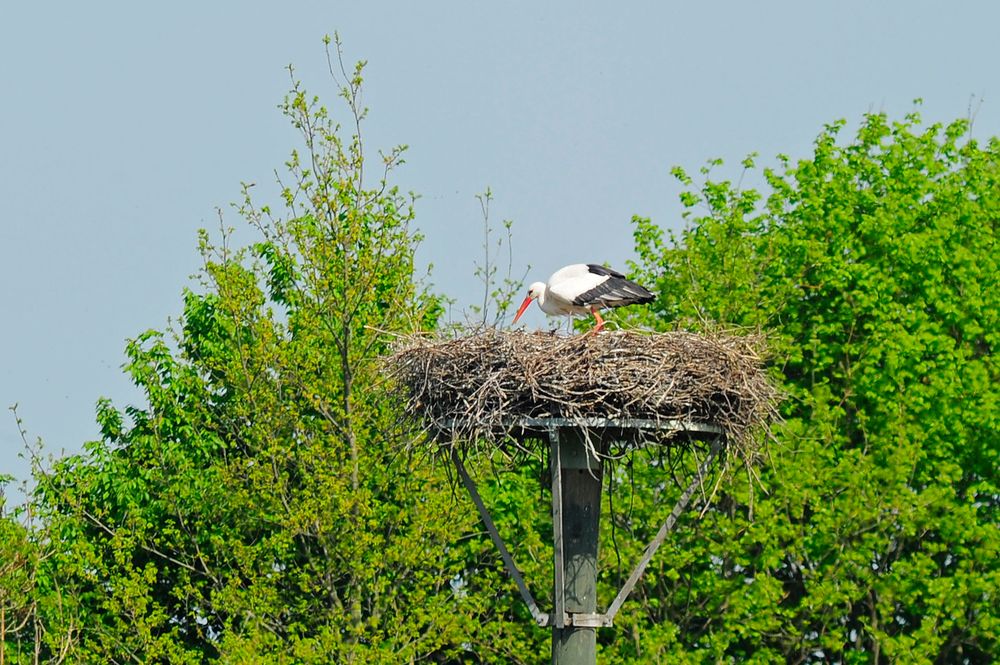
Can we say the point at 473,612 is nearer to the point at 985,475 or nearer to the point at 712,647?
the point at 712,647

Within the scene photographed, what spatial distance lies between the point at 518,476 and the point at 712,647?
148 inches

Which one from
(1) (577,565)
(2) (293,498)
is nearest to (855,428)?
(2) (293,498)

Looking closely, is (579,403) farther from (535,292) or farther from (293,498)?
(293,498)

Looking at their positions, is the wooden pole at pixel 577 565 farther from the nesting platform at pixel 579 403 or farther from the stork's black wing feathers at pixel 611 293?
the stork's black wing feathers at pixel 611 293

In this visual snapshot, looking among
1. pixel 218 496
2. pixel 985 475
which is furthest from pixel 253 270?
pixel 985 475

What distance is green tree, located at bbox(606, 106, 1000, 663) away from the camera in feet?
74.5

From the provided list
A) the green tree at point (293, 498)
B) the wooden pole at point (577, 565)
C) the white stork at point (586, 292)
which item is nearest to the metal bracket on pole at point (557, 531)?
the wooden pole at point (577, 565)

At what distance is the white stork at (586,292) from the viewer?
539 inches

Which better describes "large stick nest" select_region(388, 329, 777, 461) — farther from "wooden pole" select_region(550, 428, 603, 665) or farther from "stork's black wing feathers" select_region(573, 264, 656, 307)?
"stork's black wing feathers" select_region(573, 264, 656, 307)

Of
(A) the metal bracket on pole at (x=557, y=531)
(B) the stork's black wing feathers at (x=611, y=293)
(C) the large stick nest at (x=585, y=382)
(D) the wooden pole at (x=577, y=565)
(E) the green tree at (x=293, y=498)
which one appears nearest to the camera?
(C) the large stick nest at (x=585, y=382)

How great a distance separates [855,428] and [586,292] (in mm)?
12265

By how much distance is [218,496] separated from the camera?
24609mm

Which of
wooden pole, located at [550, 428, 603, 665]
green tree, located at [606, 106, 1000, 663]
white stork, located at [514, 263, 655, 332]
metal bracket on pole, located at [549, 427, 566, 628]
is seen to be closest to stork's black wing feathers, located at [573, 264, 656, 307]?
white stork, located at [514, 263, 655, 332]

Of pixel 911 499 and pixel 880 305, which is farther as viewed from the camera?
pixel 880 305
